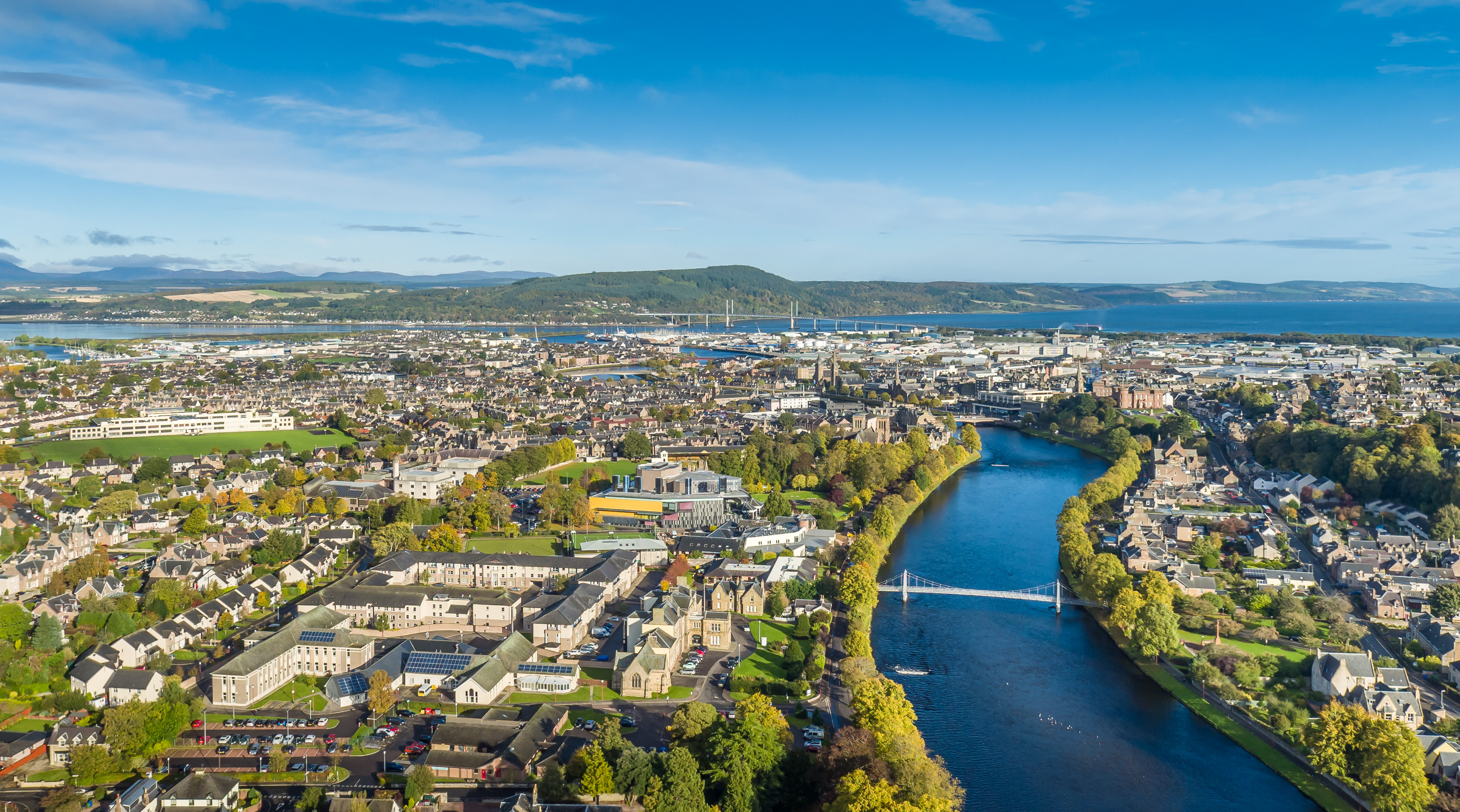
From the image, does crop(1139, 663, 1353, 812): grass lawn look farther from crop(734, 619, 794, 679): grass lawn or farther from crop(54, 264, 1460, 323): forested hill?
crop(54, 264, 1460, 323): forested hill

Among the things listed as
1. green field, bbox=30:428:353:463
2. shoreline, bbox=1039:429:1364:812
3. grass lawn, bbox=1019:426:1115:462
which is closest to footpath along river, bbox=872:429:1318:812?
shoreline, bbox=1039:429:1364:812

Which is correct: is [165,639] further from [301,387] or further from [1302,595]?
[301,387]

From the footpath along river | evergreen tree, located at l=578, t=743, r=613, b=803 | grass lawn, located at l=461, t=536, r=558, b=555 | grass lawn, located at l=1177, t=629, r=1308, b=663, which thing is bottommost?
the footpath along river

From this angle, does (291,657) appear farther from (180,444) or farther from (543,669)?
(180,444)

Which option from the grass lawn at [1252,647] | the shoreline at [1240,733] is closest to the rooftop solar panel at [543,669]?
the shoreline at [1240,733]

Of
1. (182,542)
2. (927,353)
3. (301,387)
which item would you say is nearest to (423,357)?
(301,387)

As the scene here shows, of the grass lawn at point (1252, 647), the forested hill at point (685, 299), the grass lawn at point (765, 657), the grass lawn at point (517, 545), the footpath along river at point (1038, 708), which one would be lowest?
the footpath along river at point (1038, 708)

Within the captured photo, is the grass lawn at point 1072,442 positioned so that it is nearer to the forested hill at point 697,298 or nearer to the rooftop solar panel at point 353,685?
the rooftop solar panel at point 353,685
